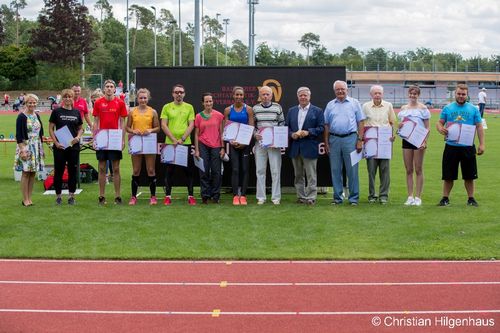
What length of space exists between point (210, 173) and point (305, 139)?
5.62ft

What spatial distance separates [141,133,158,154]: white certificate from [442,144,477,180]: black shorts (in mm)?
4654

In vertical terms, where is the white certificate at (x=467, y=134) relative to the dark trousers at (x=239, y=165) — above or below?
above

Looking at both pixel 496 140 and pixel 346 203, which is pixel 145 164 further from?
pixel 496 140

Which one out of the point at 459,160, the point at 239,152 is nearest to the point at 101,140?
the point at 239,152

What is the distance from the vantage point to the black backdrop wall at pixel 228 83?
46.2ft

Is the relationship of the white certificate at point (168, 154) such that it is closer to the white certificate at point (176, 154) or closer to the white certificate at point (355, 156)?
the white certificate at point (176, 154)

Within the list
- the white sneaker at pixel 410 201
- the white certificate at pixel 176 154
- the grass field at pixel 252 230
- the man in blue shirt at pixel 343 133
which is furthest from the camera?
the white certificate at pixel 176 154

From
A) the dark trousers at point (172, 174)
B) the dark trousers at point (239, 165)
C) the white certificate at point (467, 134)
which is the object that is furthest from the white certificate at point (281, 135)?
the white certificate at point (467, 134)

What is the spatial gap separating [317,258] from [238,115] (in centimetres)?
437

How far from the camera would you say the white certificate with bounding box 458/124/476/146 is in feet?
40.9

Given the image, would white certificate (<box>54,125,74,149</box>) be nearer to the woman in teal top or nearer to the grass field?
the grass field

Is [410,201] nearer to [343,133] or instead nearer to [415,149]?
[415,149]

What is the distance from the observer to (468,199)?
13000 mm

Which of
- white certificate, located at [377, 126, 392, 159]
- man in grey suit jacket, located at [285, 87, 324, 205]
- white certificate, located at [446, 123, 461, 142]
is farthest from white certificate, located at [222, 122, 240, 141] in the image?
white certificate, located at [446, 123, 461, 142]
